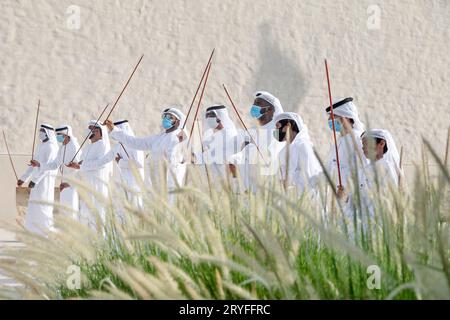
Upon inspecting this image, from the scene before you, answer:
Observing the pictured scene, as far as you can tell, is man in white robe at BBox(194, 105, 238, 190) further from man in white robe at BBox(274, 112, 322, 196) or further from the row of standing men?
man in white robe at BBox(274, 112, 322, 196)

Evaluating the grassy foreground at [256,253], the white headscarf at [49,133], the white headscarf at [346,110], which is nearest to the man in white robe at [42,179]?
the white headscarf at [49,133]

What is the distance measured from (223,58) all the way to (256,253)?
12518 mm

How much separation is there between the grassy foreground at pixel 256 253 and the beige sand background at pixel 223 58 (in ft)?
33.2

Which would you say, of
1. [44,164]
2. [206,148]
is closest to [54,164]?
[44,164]

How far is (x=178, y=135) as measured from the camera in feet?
28.9

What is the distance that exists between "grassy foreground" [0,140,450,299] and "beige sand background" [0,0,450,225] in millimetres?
10108

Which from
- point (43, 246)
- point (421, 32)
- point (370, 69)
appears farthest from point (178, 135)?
Result: point (421, 32)

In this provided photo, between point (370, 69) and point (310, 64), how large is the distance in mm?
1245

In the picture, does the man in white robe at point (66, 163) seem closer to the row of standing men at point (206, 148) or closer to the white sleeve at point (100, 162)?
the row of standing men at point (206, 148)

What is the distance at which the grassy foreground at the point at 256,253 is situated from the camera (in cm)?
190
